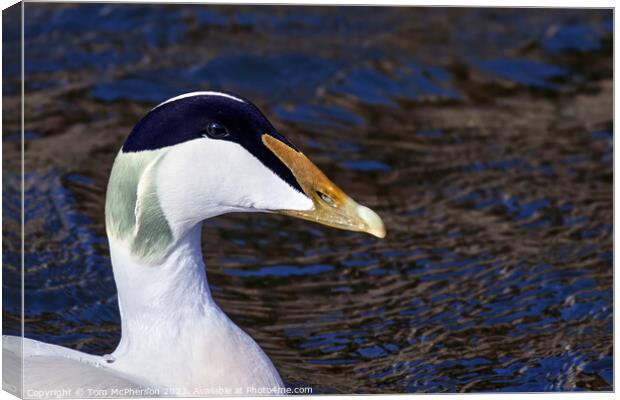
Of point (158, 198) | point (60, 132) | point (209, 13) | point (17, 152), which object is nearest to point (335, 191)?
point (158, 198)

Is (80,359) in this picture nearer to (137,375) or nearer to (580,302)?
(137,375)

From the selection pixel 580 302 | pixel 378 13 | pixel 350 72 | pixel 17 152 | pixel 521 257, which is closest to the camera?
pixel 580 302

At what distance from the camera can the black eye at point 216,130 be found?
151 inches

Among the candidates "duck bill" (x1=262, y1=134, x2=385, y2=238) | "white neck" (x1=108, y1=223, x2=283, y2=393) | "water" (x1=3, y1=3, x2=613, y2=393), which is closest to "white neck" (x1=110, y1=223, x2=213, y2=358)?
"white neck" (x1=108, y1=223, x2=283, y2=393)

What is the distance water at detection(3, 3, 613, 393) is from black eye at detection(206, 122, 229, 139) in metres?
1.30

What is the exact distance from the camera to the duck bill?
3.92 meters

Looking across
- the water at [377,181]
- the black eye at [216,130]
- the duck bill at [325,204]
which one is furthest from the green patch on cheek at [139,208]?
the water at [377,181]

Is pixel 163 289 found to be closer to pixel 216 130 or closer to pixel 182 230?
pixel 182 230

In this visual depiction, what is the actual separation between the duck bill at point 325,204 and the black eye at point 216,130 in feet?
0.59

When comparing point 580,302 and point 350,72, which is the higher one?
point 350,72

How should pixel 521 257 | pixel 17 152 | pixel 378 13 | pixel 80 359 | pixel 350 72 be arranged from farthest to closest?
pixel 378 13
pixel 350 72
pixel 17 152
pixel 521 257
pixel 80 359

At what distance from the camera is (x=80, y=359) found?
4199 mm

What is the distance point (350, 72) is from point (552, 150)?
4.77 feet

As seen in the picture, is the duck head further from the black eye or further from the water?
the water
